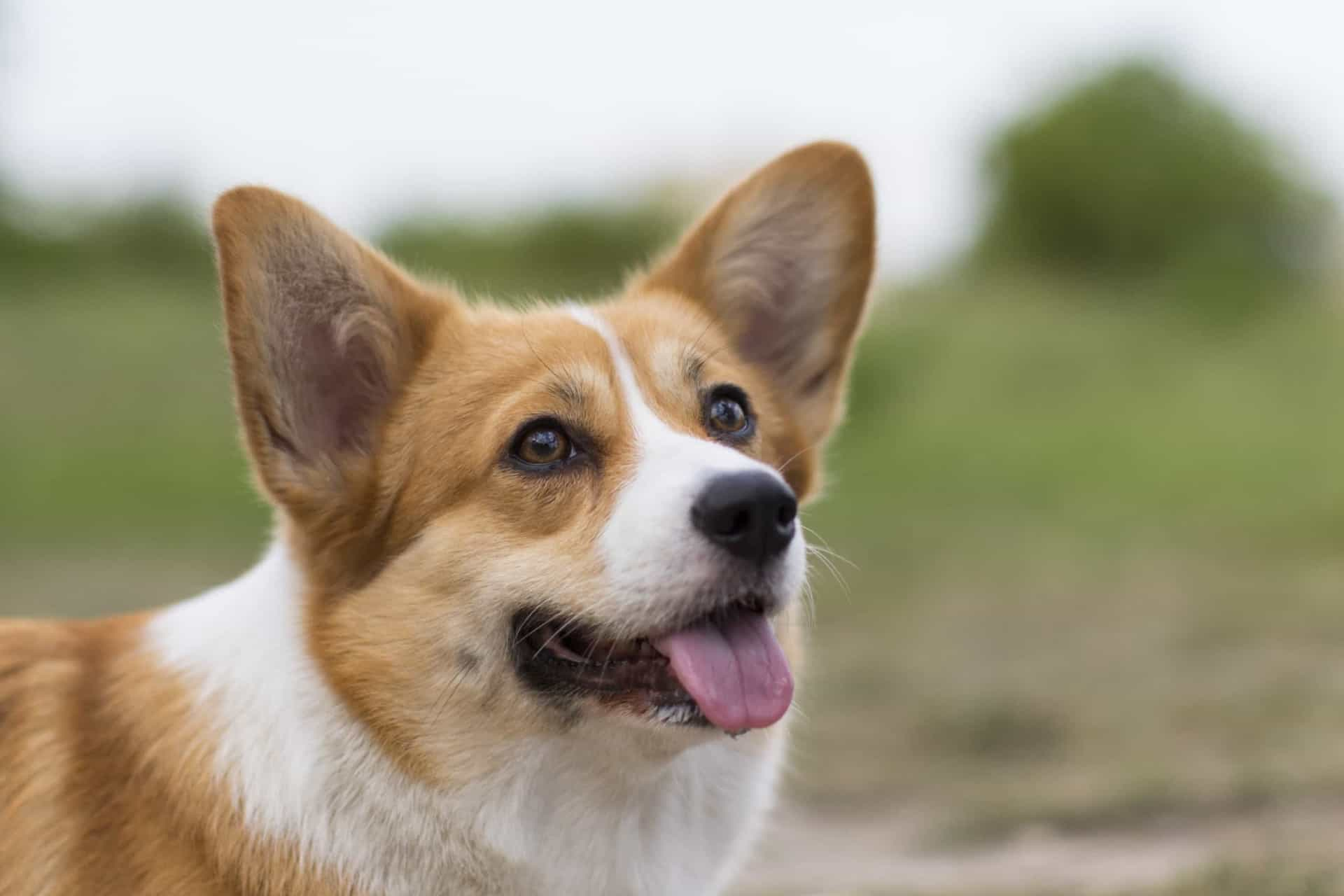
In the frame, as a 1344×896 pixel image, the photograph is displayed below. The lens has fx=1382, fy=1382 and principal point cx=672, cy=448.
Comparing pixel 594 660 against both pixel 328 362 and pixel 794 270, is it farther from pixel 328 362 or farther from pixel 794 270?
pixel 794 270

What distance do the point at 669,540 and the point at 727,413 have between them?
69cm

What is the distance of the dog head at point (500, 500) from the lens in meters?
2.99

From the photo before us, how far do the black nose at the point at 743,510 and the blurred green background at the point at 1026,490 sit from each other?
0.42 metres

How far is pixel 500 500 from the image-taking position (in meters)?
3.21

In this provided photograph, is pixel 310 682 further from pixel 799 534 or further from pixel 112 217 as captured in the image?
pixel 112 217

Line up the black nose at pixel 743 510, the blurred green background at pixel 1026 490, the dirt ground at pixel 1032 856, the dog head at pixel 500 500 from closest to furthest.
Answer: the black nose at pixel 743 510 < the dog head at pixel 500 500 < the dirt ground at pixel 1032 856 < the blurred green background at pixel 1026 490

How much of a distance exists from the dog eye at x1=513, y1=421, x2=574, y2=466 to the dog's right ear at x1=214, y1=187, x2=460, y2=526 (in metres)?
0.40

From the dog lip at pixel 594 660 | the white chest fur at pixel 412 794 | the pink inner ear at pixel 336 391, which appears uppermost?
the pink inner ear at pixel 336 391

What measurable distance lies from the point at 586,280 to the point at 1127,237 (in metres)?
6.74

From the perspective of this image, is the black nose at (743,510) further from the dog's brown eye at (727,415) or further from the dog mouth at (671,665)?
the dog's brown eye at (727,415)

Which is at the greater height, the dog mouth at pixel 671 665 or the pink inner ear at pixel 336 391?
the pink inner ear at pixel 336 391

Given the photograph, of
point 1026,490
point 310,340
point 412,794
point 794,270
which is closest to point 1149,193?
point 1026,490

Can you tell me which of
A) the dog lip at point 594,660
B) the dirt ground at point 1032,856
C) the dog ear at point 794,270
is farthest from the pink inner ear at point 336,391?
the dirt ground at point 1032,856

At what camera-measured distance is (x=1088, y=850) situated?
16.9 ft
